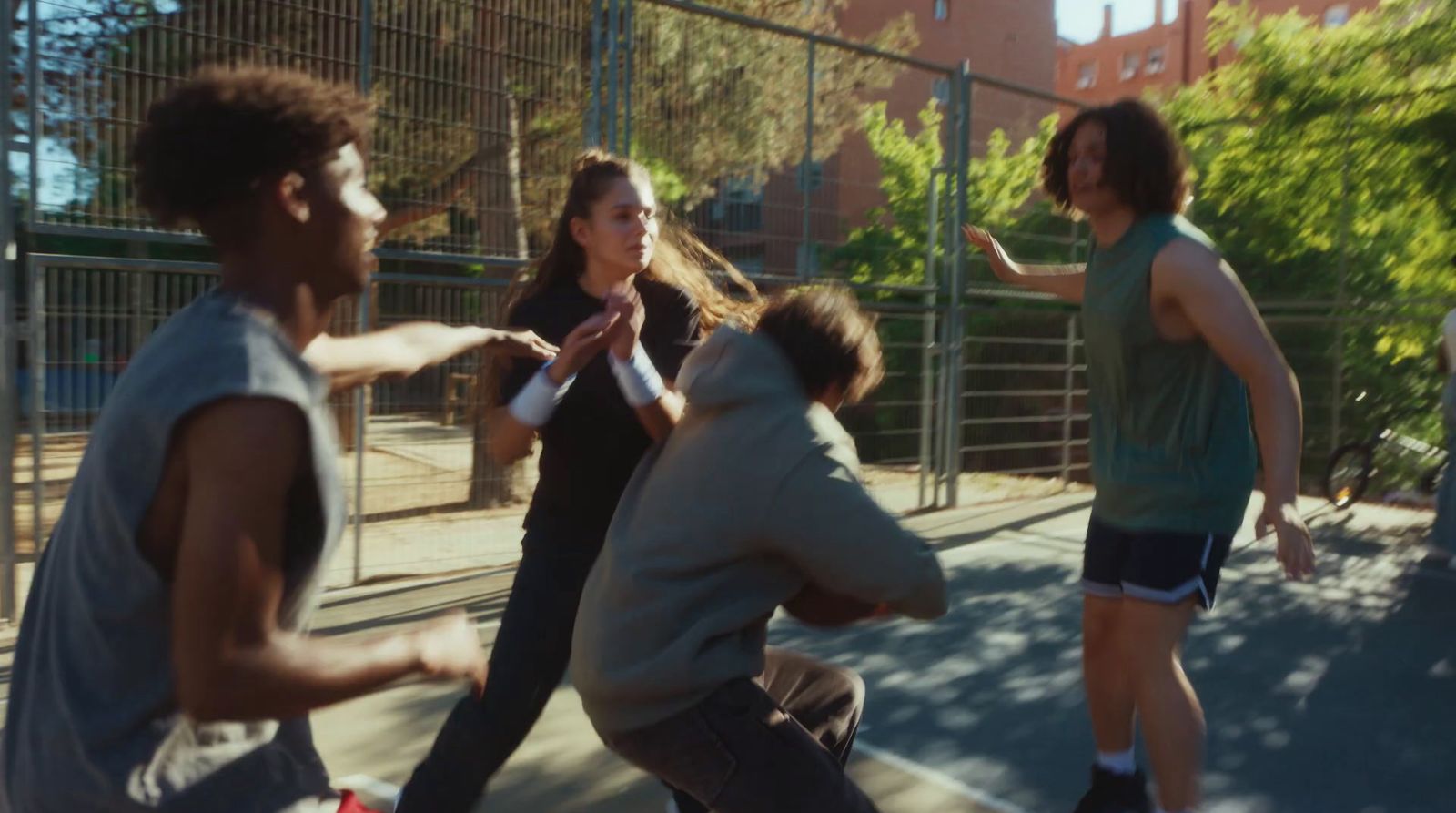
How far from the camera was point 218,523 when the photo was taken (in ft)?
4.33

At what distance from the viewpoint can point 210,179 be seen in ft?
4.93

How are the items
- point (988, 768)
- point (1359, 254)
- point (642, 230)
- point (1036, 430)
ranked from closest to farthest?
1. point (642, 230)
2. point (988, 768)
3. point (1359, 254)
4. point (1036, 430)

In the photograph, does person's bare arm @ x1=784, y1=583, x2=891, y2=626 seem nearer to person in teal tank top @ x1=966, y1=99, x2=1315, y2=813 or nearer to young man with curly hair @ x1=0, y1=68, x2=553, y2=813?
young man with curly hair @ x1=0, y1=68, x2=553, y2=813

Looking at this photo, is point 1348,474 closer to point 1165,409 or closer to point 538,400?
point 1165,409

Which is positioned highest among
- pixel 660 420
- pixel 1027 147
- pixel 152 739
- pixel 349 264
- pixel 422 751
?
pixel 1027 147

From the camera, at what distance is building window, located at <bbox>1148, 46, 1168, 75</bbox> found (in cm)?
5856

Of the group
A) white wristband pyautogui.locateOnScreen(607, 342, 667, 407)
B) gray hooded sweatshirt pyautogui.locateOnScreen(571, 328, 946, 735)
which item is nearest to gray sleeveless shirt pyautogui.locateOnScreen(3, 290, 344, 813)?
gray hooded sweatshirt pyautogui.locateOnScreen(571, 328, 946, 735)

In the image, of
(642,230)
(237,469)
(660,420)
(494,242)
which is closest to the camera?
(237,469)

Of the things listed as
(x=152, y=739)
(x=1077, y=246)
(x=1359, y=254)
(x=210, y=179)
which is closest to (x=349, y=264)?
(x=210, y=179)

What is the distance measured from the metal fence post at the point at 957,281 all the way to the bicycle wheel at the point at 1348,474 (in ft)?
10.2

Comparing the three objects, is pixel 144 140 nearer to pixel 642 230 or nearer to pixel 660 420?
pixel 660 420

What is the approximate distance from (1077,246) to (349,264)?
10897 millimetres

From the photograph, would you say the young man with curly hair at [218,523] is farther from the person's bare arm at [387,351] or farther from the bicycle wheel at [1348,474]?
the bicycle wheel at [1348,474]

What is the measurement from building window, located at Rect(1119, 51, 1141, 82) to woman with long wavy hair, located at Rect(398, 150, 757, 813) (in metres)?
61.5
